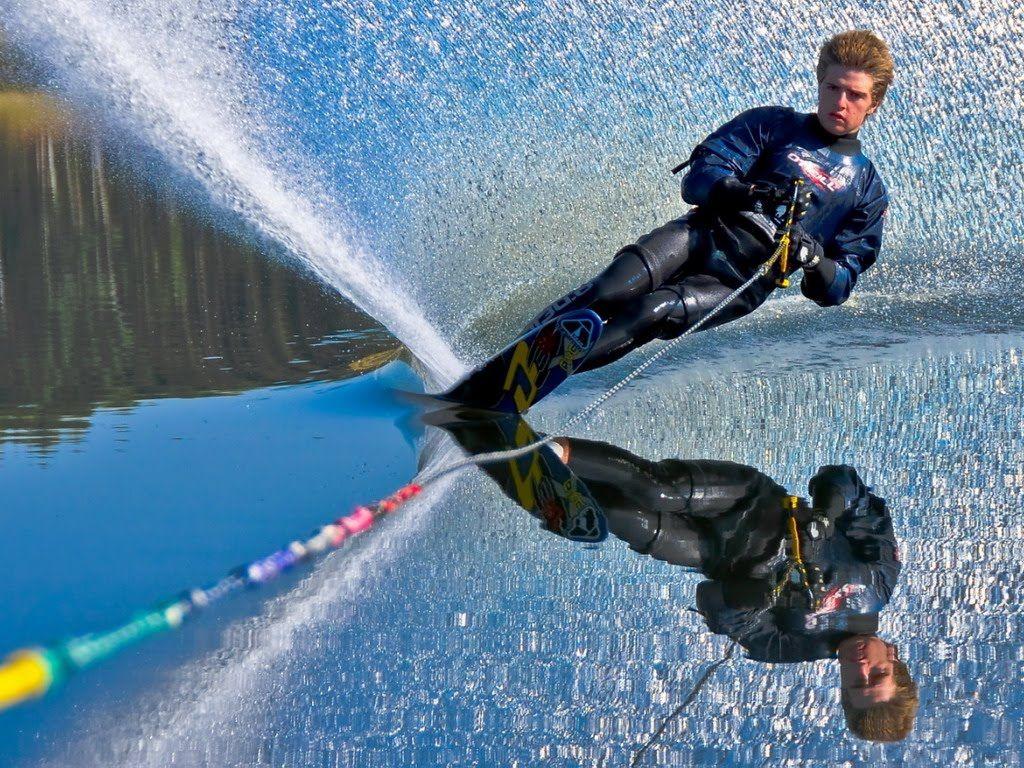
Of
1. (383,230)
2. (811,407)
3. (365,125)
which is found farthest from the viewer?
(365,125)

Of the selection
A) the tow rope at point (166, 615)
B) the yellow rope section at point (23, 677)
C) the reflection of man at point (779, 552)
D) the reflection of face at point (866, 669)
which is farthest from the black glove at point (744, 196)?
the yellow rope section at point (23, 677)

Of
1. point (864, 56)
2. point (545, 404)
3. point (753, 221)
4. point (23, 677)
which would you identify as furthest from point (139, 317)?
point (23, 677)

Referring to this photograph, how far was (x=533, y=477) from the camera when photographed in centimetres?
331

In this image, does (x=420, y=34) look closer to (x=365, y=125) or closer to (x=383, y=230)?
(x=365, y=125)

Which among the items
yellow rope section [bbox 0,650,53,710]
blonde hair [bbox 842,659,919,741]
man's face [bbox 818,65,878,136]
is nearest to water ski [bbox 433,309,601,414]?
man's face [bbox 818,65,878,136]

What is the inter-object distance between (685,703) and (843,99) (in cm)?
253

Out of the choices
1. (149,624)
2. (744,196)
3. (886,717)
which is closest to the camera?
(886,717)

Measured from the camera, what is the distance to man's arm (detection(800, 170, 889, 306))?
410 cm

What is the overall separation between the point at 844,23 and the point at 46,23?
4303 millimetres

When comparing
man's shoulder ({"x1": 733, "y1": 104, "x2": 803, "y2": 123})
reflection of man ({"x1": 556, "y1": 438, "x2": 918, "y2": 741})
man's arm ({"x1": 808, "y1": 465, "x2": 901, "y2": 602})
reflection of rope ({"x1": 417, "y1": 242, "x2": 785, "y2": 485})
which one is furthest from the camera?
man's shoulder ({"x1": 733, "y1": 104, "x2": 803, "y2": 123})

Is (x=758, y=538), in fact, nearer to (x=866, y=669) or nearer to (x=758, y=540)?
(x=758, y=540)

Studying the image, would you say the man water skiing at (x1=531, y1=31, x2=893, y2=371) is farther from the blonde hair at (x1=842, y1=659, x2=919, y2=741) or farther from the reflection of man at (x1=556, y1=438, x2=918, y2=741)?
the blonde hair at (x1=842, y1=659, x2=919, y2=741)

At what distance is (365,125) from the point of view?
19.9 ft

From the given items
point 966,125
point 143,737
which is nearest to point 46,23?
point 143,737
